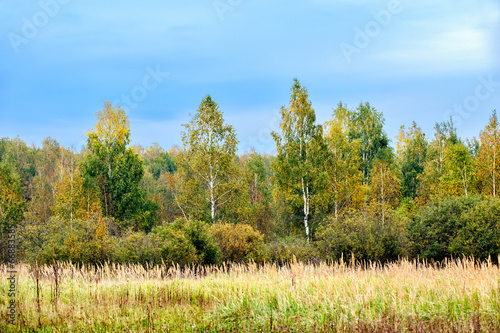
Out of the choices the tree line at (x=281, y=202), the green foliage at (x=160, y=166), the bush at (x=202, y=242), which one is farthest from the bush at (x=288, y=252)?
the green foliage at (x=160, y=166)

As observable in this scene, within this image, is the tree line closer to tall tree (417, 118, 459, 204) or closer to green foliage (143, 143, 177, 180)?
tall tree (417, 118, 459, 204)

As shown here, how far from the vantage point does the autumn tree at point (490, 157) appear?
31.6m

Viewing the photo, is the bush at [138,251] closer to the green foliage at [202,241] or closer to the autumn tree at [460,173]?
the green foliage at [202,241]

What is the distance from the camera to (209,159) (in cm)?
2759

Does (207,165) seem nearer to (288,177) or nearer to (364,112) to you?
(288,177)

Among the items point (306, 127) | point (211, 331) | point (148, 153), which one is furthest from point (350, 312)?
point (148, 153)

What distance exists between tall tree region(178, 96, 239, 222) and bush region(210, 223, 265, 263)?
5.01m

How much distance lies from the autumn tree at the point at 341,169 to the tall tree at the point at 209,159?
25.8ft

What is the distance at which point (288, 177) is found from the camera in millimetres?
29578

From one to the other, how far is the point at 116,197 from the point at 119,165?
2.82 meters

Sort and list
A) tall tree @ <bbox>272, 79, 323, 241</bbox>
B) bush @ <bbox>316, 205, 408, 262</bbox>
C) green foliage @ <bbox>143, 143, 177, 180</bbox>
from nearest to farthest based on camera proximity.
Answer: bush @ <bbox>316, 205, 408, 262</bbox>, tall tree @ <bbox>272, 79, 323, 241</bbox>, green foliage @ <bbox>143, 143, 177, 180</bbox>

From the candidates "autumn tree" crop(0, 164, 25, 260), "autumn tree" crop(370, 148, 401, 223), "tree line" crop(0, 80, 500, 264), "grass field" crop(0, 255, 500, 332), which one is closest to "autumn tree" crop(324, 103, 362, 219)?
"tree line" crop(0, 80, 500, 264)

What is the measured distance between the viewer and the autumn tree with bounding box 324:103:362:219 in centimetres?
3178

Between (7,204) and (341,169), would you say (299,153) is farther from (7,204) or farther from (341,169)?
(7,204)
